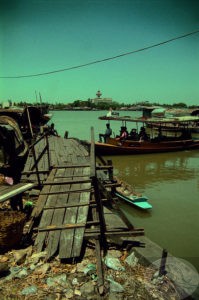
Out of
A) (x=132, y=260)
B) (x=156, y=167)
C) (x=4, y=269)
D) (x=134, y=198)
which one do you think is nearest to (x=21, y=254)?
(x=4, y=269)

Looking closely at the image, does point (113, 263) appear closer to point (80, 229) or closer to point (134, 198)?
point (80, 229)

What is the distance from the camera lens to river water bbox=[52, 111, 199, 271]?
740 cm

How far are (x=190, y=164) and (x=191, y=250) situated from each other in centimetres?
1292

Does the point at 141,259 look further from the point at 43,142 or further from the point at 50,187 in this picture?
the point at 43,142

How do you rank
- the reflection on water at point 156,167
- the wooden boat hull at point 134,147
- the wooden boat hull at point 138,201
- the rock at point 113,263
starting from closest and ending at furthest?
1. the rock at point 113,263
2. the wooden boat hull at point 138,201
3. the reflection on water at point 156,167
4. the wooden boat hull at point 134,147

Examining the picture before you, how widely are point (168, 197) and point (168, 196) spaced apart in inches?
5.2

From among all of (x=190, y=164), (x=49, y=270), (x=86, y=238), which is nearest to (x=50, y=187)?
(x=86, y=238)

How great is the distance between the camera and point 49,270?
3.69 metres

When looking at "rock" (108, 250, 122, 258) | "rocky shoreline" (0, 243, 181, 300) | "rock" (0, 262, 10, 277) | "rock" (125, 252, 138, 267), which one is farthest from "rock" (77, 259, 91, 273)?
"rock" (0, 262, 10, 277)

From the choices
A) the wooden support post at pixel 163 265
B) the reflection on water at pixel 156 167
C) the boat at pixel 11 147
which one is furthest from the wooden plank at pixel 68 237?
the reflection on water at pixel 156 167

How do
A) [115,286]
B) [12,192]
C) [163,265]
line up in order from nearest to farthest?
1. [115,286]
2. [163,265]
3. [12,192]

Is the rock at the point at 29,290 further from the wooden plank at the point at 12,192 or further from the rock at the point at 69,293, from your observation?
the wooden plank at the point at 12,192

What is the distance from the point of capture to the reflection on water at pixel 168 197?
7.44 meters

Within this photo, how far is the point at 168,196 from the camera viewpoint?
11.4 metres
